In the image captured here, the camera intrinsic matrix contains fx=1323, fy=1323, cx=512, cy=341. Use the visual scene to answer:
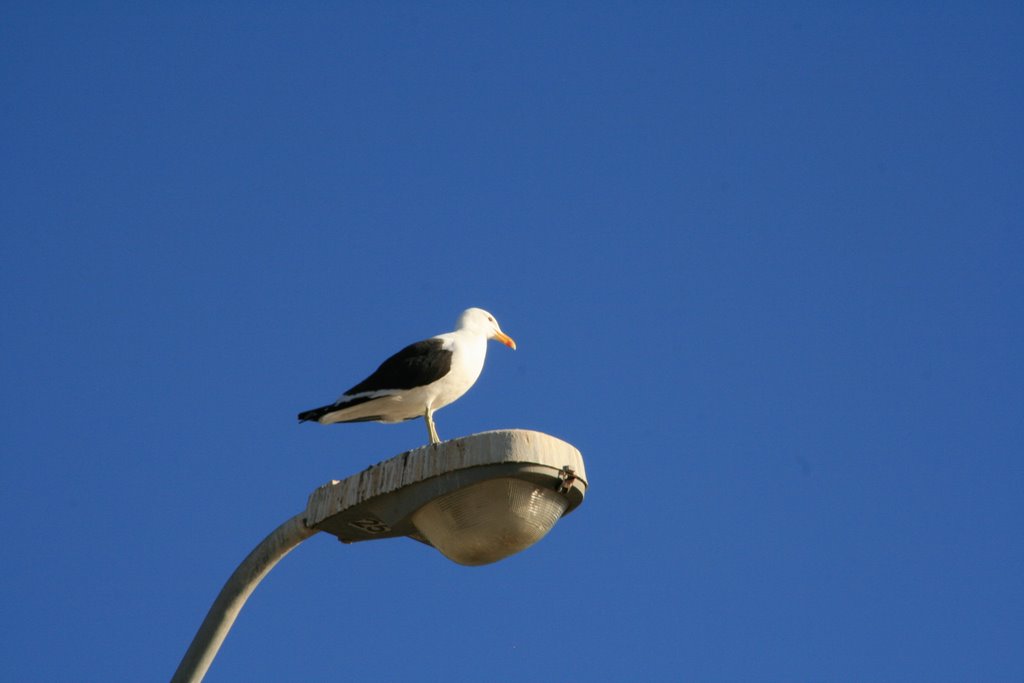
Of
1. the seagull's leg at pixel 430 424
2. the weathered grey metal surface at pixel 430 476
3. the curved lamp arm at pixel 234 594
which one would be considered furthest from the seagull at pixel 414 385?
the curved lamp arm at pixel 234 594

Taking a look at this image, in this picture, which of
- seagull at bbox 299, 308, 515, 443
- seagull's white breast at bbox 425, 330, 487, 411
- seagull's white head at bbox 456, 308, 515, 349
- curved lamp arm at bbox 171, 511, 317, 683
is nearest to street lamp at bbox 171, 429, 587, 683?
curved lamp arm at bbox 171, 511, 317, 683

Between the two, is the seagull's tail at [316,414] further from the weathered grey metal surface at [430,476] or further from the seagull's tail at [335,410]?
the weathered grey metal surface at [430,476]

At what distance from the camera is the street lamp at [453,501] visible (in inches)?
209

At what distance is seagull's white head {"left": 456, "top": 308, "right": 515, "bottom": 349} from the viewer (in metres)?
10.7

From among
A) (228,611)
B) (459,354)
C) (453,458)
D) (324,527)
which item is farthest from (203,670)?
(459,354)

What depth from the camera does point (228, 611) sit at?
5.12 meters

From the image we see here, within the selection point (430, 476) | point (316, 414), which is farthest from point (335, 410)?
point (430, 476)

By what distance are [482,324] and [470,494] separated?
18.0ft

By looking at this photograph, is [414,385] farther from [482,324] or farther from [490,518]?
[490,518]

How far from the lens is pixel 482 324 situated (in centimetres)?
1085

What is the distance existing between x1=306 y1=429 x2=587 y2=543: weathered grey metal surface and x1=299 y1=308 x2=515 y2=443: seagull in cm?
335

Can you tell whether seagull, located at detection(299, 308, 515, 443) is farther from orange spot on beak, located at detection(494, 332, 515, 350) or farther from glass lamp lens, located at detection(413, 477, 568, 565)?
glass lamp lens, located at detection(413, 477, 568, 565)

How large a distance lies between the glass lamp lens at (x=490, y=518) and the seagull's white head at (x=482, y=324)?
5116 millimetres

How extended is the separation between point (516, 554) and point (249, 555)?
109cm
